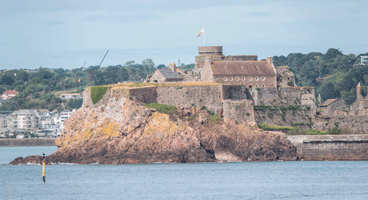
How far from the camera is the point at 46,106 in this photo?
15675 centimetres

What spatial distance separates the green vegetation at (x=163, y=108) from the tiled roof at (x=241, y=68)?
5856 mm

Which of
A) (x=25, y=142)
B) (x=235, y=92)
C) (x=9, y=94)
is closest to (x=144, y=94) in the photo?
(x=235, y=92)

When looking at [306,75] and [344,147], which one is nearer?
[344,147]

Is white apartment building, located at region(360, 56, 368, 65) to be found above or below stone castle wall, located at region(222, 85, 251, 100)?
above

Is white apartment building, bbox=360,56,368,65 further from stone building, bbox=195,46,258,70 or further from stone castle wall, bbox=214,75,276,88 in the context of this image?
stone castle wall, bbox=214,75,276,88

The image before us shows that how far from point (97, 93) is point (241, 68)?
13479mm

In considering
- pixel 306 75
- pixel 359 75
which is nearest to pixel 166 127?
pixel 359 75

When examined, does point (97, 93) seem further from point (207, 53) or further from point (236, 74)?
point (207, 53)

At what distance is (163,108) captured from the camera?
6247 cm

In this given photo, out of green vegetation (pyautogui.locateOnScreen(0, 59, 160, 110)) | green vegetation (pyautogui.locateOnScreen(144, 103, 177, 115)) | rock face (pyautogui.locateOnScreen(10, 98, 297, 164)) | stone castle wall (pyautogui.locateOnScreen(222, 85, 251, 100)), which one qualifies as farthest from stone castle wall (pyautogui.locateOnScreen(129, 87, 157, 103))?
green vegetation (pyautogui.locateOnScreen(0, 59, 160, 110))

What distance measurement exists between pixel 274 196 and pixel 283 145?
1684cm

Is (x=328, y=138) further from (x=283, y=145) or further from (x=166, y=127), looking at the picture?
(x=166, y=127)

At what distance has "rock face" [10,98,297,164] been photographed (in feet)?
193

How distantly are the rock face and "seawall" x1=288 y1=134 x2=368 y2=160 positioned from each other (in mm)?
872
